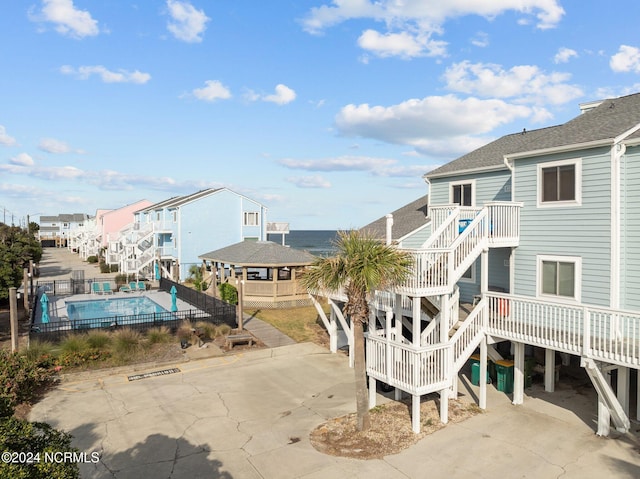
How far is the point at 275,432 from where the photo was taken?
11.4 metres

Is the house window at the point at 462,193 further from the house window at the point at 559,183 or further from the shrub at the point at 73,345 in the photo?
the shrub at the point at 73,345

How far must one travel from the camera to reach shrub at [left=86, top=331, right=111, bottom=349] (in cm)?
1739

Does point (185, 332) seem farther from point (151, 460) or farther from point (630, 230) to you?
point (630, 230)

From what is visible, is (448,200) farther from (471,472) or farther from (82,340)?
(82,340)

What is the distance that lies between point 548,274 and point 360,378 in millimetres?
6977

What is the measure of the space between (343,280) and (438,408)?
5.49 metres

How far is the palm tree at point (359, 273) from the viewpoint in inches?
412

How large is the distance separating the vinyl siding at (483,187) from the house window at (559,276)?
2.94 m

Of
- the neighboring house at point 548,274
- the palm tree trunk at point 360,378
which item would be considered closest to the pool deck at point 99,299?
the palm tree trunk at point 360,378

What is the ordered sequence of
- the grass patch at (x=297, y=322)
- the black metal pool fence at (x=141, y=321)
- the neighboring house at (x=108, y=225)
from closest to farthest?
the black metal pool fence at (x=141, y=321) → the grass patch at (x=297, y=322) → the neighboring house at (x=108, y=225)

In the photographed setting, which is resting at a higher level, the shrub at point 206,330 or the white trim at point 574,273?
the white trim at point 574,273

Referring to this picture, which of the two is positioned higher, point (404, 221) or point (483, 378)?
point (404, 221)

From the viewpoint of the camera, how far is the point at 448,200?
18000 millimetres

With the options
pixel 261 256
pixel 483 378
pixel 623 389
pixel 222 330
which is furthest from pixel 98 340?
pixel 623 389
